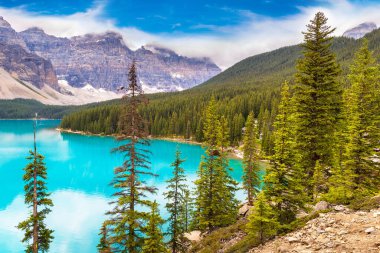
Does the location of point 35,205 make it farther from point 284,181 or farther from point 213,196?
point 284,181

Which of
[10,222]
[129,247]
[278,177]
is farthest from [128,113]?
[10,222]

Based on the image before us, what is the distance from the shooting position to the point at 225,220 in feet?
91.6

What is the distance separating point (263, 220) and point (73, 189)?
51299 mm

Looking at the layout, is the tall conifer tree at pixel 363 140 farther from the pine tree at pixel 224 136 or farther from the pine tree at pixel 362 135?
the pine tree at pixel 224 136

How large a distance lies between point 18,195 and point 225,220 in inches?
1671

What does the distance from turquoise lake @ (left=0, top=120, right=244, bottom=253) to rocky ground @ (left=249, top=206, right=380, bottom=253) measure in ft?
39.8

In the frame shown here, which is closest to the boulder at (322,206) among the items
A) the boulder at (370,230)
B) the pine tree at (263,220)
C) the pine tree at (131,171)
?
the pine tree at (263,220)

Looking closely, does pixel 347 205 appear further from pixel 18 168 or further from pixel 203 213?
pixel 18 168

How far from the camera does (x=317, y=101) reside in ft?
76.2

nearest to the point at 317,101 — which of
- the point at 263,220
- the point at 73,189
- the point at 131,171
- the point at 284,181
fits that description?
the point at 284,181

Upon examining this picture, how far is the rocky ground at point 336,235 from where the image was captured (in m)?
12.5

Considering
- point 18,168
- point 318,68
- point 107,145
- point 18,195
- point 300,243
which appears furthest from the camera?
point 107,145

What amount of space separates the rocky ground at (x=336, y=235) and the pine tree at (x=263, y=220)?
0.64m

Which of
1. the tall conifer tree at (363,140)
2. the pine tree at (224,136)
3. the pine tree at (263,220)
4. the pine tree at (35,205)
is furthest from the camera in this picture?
the pine tree at (224,136)
